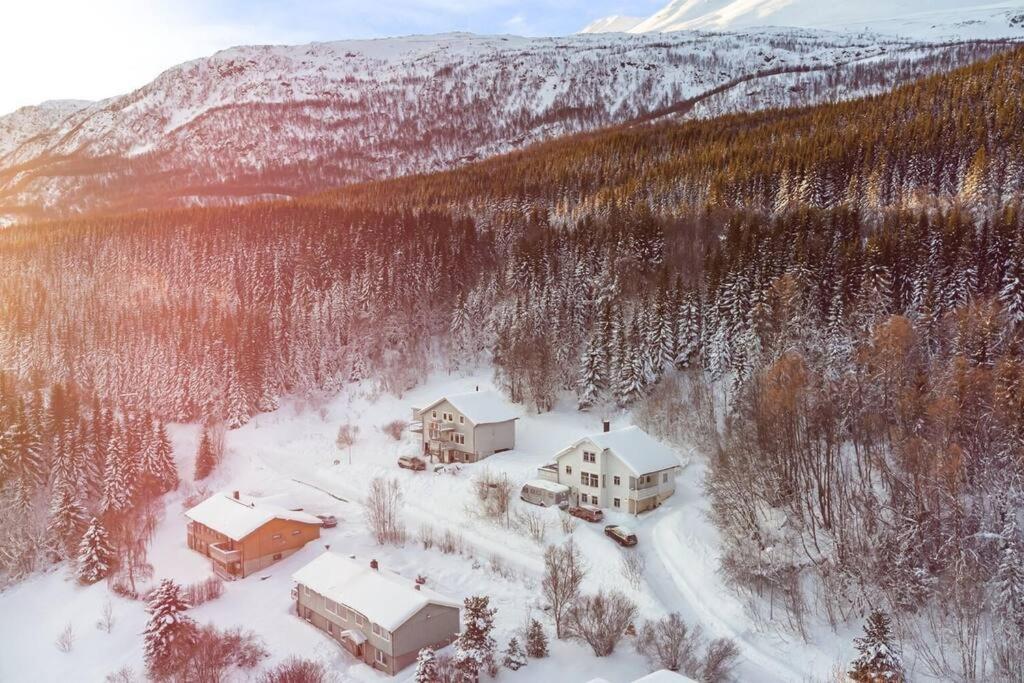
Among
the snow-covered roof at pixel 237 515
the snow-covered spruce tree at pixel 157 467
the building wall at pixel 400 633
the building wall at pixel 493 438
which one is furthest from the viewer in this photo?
the snow-covered spruce tree at pixel 157 467

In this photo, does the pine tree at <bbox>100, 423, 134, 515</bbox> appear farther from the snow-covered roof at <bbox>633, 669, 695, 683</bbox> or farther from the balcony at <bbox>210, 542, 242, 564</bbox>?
the snow-covered roof at <bbox>633, 669, 695, 683</bbox>

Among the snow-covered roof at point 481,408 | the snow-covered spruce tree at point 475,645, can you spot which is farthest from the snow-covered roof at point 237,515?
the snow-covered spruce tree at point 475,645

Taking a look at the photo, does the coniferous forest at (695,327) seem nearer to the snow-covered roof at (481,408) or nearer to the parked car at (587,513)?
the snow-covered roof at (481,408)

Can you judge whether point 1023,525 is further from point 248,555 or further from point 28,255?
point 28,255

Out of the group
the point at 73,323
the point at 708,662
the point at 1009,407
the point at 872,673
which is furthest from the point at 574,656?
the point at 73,323

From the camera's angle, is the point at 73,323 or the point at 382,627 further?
the point at 73,323

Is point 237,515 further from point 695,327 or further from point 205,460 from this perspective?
point 695,327
